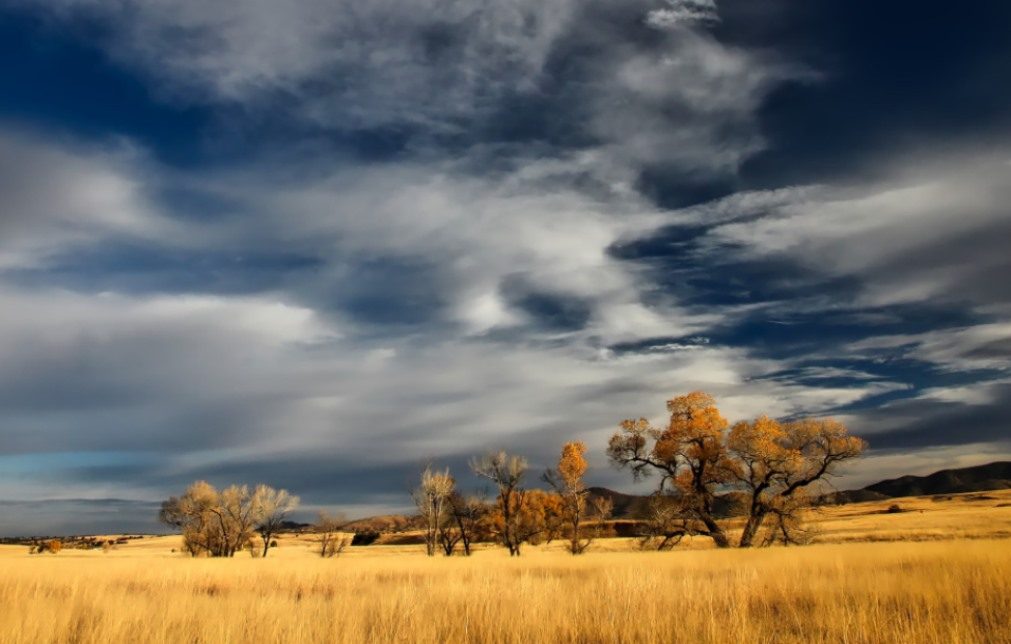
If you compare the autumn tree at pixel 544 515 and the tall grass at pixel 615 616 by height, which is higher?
the tall grass at pixel 615 616

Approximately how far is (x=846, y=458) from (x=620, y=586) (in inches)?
1129

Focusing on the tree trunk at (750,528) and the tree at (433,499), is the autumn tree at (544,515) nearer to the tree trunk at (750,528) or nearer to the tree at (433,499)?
the tree at (433,499)

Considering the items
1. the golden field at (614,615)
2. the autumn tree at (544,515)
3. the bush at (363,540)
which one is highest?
Answer: the golden field at (614,615)

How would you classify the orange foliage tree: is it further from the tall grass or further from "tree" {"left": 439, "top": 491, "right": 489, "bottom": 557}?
the tall grass

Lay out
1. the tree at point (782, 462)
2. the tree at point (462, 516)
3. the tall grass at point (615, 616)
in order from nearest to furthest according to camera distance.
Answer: the tall grass at point (615, 616) → the tree at point (782, 462) → the tree at point (462, 516)

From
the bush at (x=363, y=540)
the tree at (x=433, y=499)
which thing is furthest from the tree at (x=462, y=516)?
the bush at (x=363, y=540)

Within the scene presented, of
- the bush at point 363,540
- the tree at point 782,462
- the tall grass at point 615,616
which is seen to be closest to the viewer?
the tall grass at point 615,616

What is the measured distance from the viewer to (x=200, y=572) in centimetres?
1938

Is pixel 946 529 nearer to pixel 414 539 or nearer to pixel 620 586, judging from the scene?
pixel 620 586

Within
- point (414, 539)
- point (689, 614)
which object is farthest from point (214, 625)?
point (414, 539)

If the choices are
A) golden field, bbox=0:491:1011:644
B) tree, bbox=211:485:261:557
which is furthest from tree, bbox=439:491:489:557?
golden field, bbox=0:491:1011:644

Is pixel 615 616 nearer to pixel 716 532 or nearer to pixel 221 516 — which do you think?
pixel 716 532

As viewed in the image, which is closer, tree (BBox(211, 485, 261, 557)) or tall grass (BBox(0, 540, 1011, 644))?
tall grass (BBox(0, 540, 1011, 644))

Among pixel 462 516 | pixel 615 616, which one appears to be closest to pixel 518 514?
pixel 462 516
